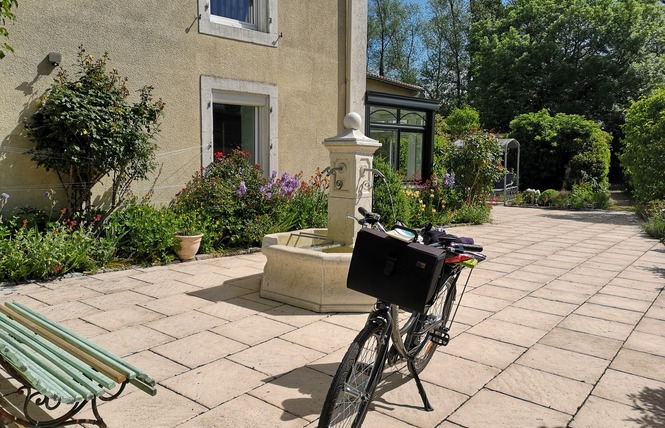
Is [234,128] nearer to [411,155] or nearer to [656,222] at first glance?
[411,155]

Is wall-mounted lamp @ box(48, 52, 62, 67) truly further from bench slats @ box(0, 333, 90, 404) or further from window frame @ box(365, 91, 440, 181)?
window frame @ box(365, 91, 440, 181)

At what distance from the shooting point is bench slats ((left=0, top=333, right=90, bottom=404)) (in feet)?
6.84

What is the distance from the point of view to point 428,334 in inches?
132

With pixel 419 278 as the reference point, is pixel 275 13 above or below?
above

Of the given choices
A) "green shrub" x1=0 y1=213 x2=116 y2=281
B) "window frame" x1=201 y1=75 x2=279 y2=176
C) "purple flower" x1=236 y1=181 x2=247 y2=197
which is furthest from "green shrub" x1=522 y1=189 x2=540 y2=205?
"green shrub" x1=0 y1=213 x2=116 y2=281

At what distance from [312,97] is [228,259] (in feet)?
12.4

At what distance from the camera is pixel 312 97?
31.0 ft

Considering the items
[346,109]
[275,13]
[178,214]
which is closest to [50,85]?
[178,214]

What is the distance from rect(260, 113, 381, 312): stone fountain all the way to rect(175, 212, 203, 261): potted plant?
65.0 inches

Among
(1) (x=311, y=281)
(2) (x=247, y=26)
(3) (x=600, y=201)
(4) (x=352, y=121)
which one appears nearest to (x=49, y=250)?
(1) (x=311, y=281)

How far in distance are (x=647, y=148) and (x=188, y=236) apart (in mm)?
10690

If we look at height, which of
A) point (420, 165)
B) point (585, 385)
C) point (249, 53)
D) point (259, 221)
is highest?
point (249, 53)

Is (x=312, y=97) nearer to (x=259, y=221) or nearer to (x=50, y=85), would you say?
(x=259, y=221)

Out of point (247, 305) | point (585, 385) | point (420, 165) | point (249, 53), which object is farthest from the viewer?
point (420, 165)
